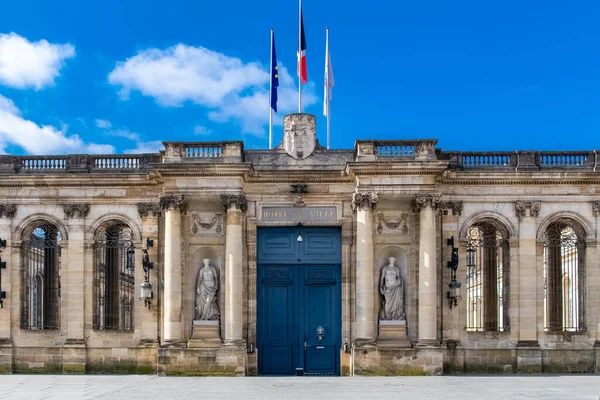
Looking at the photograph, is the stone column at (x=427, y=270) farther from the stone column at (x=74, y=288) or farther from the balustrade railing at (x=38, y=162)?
the balustrade railing at (x=38, y=162)

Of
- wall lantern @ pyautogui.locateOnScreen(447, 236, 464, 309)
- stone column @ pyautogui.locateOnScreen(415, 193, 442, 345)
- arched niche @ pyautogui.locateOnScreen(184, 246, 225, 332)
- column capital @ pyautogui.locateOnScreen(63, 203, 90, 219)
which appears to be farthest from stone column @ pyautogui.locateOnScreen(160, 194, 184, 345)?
wall lantern @ pyautogui.locateOnScreen(447, 236, 464, 309)

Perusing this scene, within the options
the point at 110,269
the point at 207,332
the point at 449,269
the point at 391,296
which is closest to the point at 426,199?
the point at 449,269

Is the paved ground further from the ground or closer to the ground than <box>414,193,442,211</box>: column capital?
closer to the ground

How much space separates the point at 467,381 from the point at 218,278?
25.9 ft

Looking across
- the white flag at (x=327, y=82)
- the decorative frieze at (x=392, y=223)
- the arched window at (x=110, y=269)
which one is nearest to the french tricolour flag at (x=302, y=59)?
the white flag at (x=327, y=82)

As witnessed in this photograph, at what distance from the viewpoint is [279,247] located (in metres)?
26.0

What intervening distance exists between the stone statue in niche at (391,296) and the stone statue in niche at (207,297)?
16.1 feet

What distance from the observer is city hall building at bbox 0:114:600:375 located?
24891mm

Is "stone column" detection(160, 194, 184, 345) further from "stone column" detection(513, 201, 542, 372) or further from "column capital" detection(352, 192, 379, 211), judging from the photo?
"stone column" detection(513, 201, 542, 372)

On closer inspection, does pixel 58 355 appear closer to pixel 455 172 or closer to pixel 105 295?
pixel 105 295

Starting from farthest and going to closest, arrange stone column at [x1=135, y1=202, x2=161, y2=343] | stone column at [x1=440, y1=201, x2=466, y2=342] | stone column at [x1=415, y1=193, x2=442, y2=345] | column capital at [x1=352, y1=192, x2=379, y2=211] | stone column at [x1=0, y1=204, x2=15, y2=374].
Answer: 1. stone column at [x1=0, y1=204, x2=15, y2=374]
2. stone column at [x1=135, y1=202, x2=161, y2=343]
3. stone column at [x1=440, y1=201, x2=466, y2=342]
4. column capital at [x1=352, y1=192, x2=379, y2=211]
5. stone column at [x1=415, y1=193, x2=442, y2=345]

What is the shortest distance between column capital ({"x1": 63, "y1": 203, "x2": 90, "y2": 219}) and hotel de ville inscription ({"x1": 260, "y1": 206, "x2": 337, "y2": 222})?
5.55 m

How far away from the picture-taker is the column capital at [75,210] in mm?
26562

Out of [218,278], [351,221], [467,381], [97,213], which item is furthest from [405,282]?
[97,213]
